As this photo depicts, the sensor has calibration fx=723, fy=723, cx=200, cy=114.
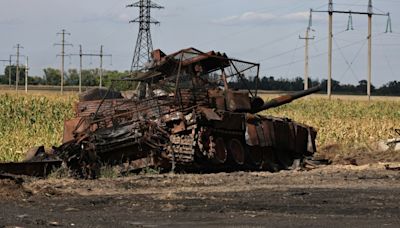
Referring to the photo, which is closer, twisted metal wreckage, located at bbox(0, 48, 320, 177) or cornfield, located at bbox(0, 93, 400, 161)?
twisted metal wreckage, located at bbox(0, 48, 320, 177)

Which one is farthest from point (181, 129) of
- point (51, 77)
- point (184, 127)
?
point (51, 77)

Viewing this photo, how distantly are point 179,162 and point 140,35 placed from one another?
166ft

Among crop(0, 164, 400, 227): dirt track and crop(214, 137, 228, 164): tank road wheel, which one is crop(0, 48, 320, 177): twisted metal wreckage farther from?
crop(0, 164, 400, 227): dirt track

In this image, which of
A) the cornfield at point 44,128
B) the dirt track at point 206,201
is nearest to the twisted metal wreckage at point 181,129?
the dirt track at point 206,201

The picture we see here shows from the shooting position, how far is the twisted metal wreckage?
15.2 m

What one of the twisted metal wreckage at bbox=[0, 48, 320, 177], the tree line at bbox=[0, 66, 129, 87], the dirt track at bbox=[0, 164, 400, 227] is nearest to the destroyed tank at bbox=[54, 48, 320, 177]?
the twisted metal wreckage at bbox=[0, 48, 320, 177]

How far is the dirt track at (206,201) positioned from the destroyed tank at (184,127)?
1.22 m

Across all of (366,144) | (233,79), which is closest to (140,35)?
(366,144)

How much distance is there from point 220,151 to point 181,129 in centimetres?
110

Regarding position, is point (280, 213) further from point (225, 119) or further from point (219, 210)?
point (225, 119)

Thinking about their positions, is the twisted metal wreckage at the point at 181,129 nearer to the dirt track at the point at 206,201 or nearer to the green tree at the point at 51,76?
the dirt track at the point at 206,201

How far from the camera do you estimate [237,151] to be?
16.5 metres

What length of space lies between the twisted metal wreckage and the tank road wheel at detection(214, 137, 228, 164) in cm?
2

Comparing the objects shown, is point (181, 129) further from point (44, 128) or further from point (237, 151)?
point (44, 128)
